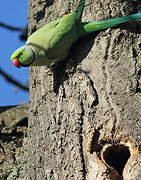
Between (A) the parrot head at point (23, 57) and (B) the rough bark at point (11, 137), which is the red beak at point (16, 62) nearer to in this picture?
(A) the parrot head at point (23, 57)

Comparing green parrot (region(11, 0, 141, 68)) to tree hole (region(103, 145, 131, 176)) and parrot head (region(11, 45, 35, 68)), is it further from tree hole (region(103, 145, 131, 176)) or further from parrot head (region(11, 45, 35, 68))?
tree hole (region(103, 145, 131, 176))

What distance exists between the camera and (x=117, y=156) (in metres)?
1.71

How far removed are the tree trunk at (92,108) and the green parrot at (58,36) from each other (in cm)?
4

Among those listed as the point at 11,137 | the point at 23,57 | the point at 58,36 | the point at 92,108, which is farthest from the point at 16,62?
the point at 11,137

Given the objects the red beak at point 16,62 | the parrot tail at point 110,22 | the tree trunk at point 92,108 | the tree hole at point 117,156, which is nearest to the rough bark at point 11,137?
the tree trunk at point 92,108

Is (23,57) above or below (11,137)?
above

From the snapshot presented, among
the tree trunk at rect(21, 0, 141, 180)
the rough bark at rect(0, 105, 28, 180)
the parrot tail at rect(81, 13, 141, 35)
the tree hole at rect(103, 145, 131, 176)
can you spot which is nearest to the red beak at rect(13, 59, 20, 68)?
the tree trunk at rect(21, 0, 141, 180)

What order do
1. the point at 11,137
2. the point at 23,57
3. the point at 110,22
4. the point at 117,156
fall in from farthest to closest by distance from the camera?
1. the point at 11,137
2. the point at 23,57
3. the point at 110,22
4. the point at 117,156

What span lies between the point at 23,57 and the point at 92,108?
0.47 metres

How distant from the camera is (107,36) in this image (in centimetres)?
187

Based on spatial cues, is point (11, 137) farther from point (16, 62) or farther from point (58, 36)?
point (58, 36)

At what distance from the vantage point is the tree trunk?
5.36ft

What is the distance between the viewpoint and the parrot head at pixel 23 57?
1.94 metres

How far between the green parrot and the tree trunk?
43 mm
